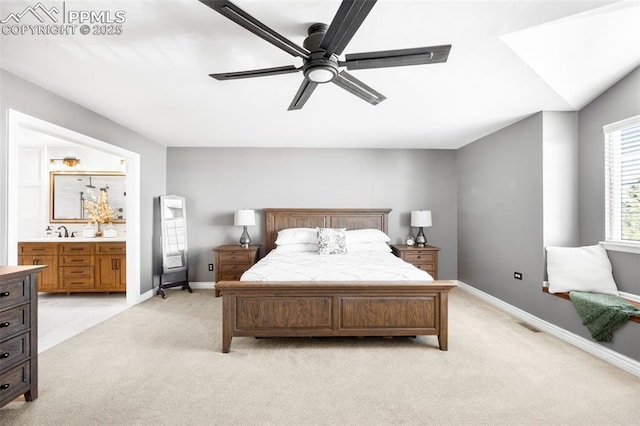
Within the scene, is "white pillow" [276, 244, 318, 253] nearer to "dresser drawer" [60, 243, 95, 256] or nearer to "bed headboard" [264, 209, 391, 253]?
"bed headboard" [264, 209, 391, 253]

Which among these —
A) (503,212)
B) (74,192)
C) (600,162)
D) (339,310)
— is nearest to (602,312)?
(600,162)

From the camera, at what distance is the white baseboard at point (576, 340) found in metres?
2.38

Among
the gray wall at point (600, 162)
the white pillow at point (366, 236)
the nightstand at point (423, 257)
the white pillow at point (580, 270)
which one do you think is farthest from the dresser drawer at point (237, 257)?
the gray wall at point (600, 162)

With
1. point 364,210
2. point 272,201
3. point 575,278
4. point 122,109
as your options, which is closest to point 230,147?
point 272,201

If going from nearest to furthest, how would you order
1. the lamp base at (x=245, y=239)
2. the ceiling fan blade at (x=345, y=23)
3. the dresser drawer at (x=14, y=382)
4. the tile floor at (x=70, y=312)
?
1. the ceiling fan blade at (x=345, y=23)
2. the dresser drawer at (x=14, y=382)
3. the tile floor at (x=70, y=312)
4. the lamp base at (x=245, y=239)

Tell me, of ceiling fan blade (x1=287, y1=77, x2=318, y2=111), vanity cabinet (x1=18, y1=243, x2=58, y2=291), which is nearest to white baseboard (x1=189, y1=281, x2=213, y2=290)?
vanity cabinet (x1=18, y1=243, x2=58, y2=291)

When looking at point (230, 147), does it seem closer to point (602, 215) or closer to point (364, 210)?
point (364, 210)

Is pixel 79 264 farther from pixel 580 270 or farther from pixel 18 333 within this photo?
pixel 580 270

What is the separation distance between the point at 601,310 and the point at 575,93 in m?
2.05

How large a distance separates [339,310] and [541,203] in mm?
2550

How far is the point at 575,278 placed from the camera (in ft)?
9.85

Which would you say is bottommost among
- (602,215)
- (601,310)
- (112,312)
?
(112,312)

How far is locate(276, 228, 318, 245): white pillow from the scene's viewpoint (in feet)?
14.9

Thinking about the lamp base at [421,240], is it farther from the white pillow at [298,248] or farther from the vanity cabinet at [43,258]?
the vanity cabinet at [43,258]
